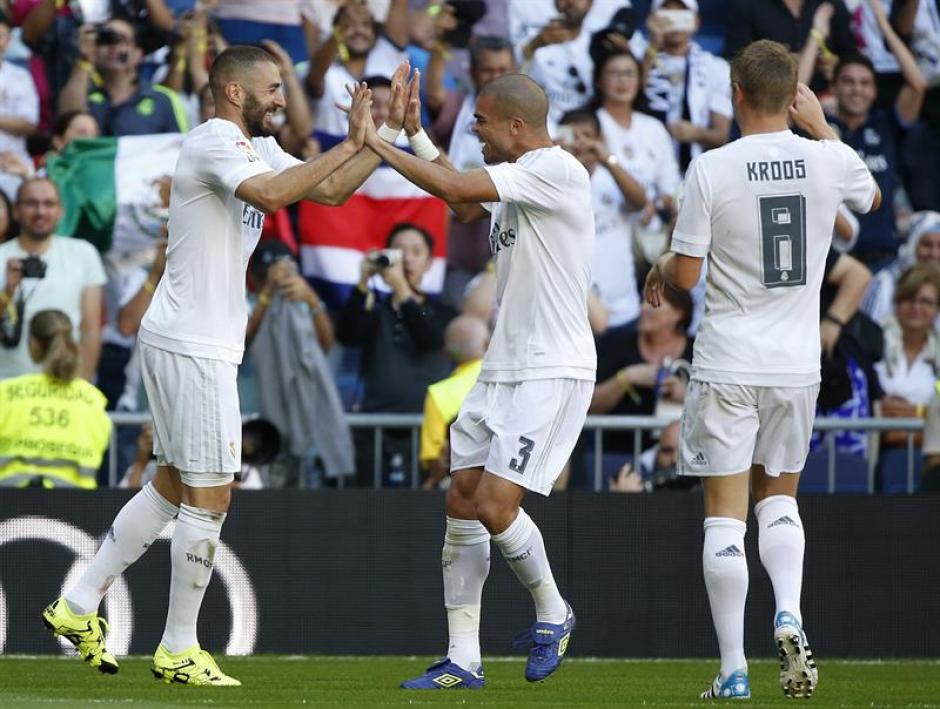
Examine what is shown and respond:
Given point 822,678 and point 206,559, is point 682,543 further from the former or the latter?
point 206,559

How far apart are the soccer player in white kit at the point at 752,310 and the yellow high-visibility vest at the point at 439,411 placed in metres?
3.73

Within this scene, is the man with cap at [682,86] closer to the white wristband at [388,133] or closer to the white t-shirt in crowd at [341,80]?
the white t-shirt in crowd at [341,80]

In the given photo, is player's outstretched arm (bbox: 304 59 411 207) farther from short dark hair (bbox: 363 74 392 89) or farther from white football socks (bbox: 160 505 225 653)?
short dark hair (bbox: 363 74 392 89)

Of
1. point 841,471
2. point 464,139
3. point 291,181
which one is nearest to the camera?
point 291,181

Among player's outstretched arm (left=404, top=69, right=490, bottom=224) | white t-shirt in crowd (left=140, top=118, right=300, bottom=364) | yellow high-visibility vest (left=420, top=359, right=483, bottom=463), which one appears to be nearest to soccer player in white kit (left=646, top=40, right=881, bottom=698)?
player's outstretched arm (left=404, top=69, right=490, bottom=224)

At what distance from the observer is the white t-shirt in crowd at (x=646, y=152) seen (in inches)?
476

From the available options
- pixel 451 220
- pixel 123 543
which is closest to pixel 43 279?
pixel 451 220

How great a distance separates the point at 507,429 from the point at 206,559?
1.32 m

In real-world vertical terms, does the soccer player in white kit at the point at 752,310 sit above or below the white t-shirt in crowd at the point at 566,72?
below

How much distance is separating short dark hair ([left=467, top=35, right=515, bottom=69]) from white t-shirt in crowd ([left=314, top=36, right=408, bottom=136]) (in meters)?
0.49

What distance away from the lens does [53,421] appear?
9.99 meters

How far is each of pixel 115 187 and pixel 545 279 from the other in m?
5.07

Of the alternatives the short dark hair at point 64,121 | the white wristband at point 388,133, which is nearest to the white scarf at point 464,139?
the short dark hair at point 64,121

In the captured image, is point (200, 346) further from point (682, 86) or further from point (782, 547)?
point (682, 86)
